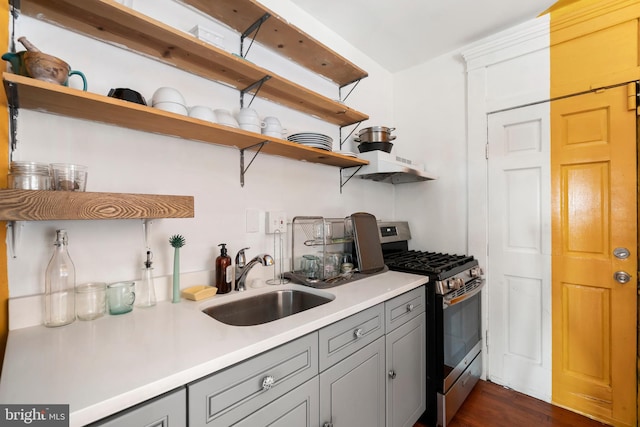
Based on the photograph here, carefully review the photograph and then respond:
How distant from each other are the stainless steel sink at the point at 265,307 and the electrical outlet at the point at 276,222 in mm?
373

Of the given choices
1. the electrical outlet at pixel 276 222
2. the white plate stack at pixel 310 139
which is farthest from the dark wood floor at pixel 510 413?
the white plate stack at pixel 310 139

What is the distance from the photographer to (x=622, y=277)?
1.73 m

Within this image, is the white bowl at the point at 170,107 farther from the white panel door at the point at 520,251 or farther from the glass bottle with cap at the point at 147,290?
the white panel door at the point at 520,251

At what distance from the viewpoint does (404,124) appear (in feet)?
9.04

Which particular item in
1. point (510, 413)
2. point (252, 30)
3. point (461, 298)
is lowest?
point (510, 413)

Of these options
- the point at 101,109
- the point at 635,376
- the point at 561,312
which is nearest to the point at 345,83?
the point at 101,109

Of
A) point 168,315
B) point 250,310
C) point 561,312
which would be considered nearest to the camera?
point 168,315

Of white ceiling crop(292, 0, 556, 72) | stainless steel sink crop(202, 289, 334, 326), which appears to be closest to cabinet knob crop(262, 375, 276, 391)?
stainless steel sink crop(202, 289, 334, 326)

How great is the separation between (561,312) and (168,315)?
241cm

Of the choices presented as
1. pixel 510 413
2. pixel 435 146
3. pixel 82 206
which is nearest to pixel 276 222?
pixel 82 206

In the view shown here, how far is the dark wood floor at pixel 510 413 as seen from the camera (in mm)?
1767

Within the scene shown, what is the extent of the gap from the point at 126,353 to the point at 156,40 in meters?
1.16

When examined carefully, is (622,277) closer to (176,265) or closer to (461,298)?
(461,298)

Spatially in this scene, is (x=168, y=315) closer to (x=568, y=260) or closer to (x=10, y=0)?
(x=10, y=0)
